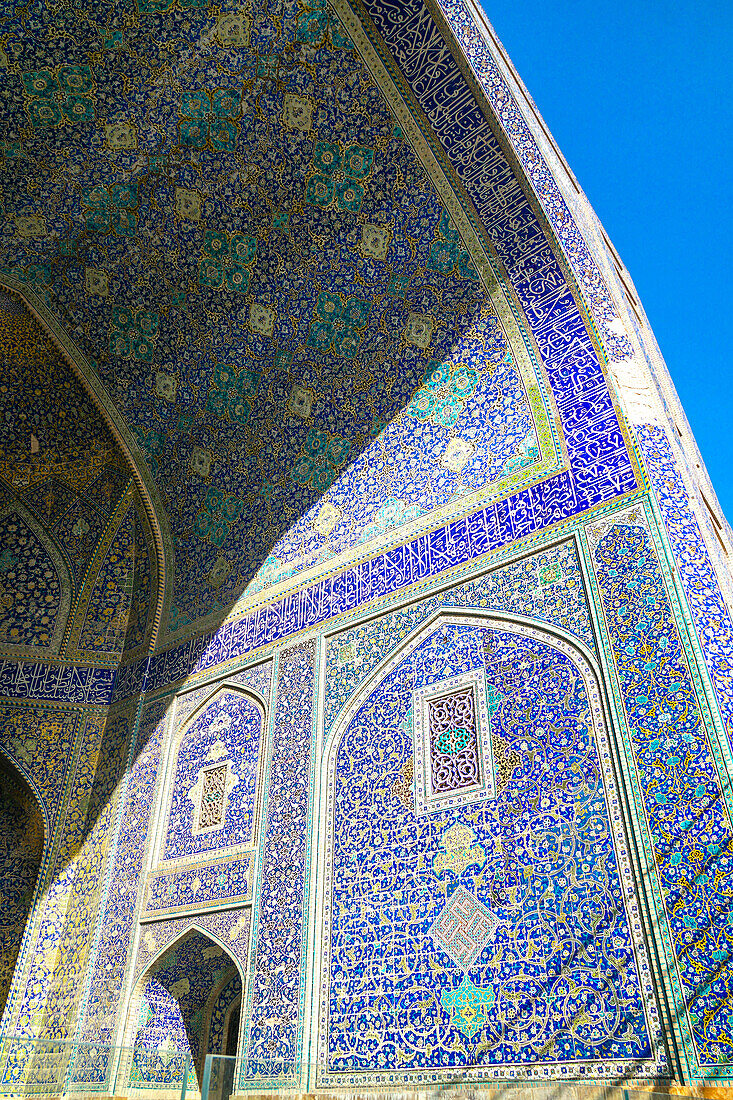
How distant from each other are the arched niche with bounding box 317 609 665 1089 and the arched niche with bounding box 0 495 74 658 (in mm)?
3386

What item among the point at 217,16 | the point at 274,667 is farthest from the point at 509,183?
the point at 274,667

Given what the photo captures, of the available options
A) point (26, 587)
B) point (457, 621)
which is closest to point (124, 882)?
point (26, 587)

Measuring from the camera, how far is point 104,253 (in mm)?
6211

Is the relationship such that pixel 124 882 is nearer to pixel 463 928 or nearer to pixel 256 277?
pixel 463 928

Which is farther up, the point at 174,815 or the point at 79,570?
the point at 79,570

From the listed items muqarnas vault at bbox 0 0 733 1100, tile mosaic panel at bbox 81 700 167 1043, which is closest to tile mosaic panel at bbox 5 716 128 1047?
muqarnas vault at bbox 0 0 733 1100

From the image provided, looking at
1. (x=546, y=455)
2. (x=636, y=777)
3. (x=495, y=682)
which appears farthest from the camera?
(x=546, y=455)

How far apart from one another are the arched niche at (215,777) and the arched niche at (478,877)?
0.71m

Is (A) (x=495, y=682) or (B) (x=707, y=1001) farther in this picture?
(A) (x=495, y=682)

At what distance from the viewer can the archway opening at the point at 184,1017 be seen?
4922 millimetres

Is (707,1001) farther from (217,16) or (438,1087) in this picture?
(217,16)

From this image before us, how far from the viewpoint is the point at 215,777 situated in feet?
17.6

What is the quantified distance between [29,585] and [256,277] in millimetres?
3247

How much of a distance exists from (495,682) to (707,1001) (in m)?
1.60
